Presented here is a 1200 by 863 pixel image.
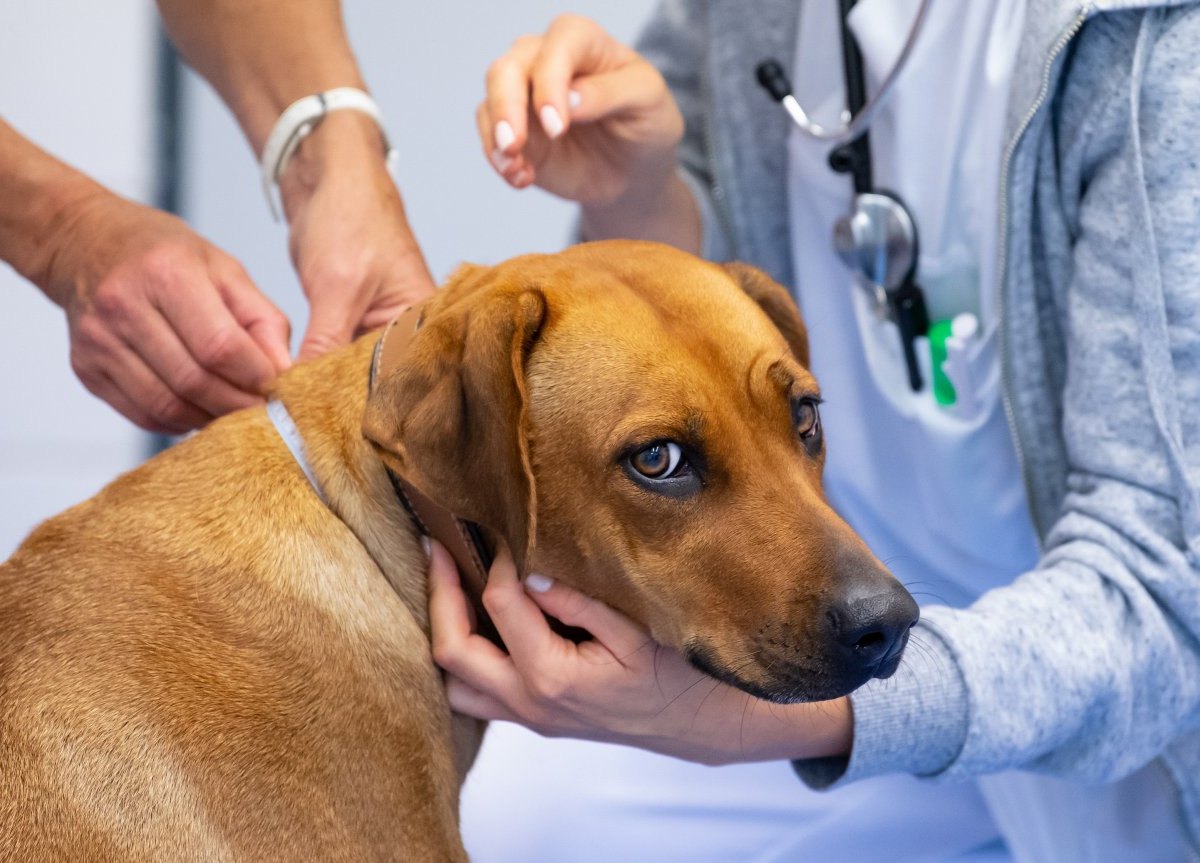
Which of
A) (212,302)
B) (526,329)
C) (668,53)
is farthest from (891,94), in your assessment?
(212,302)

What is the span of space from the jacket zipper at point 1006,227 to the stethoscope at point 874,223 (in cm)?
16

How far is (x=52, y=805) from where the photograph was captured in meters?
1.17

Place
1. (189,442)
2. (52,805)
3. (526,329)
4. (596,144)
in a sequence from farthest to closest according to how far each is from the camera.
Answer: (596,144), (189,442), (526,329), (52,805)

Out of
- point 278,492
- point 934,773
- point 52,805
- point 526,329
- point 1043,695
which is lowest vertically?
point 934,773

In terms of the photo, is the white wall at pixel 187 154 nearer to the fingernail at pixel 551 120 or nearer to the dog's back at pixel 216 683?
the fingernail at pixel 551 120

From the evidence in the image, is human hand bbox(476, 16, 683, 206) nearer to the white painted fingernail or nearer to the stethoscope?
the stethoscope

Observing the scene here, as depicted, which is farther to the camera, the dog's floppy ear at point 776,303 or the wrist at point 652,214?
the wrist at point 652,214

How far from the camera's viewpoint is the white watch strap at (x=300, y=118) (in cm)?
205

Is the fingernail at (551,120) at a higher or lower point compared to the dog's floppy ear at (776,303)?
higher

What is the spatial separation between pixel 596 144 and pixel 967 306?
69 cm

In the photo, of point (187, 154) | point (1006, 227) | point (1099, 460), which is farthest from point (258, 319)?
point (187, 154)

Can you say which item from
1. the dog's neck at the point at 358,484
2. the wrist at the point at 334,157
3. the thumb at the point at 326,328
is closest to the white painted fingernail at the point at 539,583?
the dog's neck at the point at 358,484

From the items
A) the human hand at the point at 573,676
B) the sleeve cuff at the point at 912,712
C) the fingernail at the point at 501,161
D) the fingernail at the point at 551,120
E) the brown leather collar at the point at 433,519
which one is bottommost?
the sleeve cuff at the point at 912,712

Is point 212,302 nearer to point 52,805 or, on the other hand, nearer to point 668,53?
point 52,805
